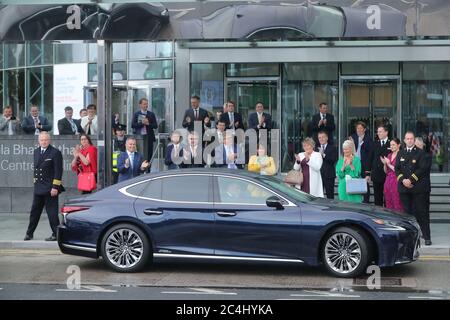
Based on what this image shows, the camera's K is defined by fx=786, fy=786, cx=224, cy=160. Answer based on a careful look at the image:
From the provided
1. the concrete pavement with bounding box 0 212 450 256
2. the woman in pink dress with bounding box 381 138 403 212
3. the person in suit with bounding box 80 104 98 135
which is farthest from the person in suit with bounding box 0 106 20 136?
the woman in pink dress with bounding box 381 138 403 212

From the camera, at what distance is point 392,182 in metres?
13.8

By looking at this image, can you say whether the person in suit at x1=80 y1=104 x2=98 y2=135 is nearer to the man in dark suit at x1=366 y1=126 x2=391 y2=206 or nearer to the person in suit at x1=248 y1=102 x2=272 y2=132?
the person in suit at x1=248 y1=102 x2=272 y2=132

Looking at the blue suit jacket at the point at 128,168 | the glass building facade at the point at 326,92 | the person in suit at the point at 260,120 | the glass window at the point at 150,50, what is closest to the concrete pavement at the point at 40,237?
the blue suit jacket at the point at 128,168

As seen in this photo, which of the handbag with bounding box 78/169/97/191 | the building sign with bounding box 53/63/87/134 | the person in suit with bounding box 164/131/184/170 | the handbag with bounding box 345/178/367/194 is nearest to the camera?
the handbag with bounding box 345/178/367/194

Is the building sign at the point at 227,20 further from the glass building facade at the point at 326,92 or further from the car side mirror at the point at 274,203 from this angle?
the glass building facade at the point at 326,92

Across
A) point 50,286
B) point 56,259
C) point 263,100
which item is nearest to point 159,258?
point 50,286

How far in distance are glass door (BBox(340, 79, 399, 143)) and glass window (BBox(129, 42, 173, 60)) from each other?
6.13 meters

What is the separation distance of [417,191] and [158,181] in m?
4.63

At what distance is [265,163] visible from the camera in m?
14.4

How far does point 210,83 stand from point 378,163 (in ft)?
31.4

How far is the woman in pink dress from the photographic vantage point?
13.7m

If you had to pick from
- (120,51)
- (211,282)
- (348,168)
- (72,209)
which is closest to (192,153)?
(348,168)

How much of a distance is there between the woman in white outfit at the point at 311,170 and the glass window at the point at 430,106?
29.7 feet

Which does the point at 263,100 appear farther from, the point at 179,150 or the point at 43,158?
the point at 43,158
